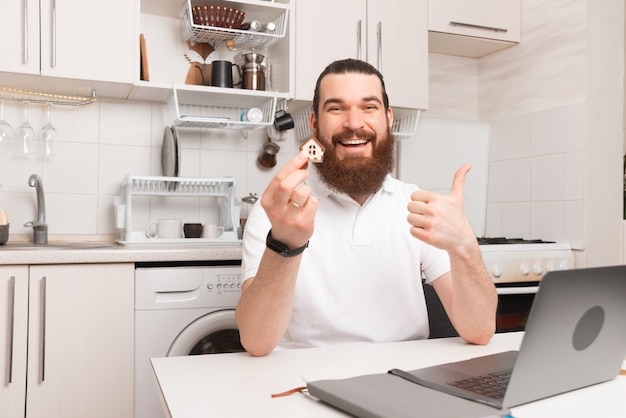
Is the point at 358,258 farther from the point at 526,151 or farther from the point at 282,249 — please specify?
the point at 526,151

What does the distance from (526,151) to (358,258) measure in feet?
6.04

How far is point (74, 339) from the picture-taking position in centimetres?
194

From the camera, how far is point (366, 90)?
149 centimetres

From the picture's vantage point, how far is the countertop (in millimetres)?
1875

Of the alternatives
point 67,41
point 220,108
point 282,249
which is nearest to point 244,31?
point 220,108

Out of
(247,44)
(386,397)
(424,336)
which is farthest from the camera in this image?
(247,44)

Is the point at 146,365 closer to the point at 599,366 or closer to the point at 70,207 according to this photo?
the point at 70,207

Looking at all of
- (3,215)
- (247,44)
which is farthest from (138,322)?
(247,44)

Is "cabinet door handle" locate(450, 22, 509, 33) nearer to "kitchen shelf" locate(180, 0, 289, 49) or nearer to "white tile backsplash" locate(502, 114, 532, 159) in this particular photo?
"white tile backsplash" locate(502, 114, 532, 159)

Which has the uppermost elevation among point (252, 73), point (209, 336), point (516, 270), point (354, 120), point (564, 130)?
point (252, 73)

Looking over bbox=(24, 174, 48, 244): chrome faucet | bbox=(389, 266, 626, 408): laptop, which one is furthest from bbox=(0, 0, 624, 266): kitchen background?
bbox=(389, 266, 626, 408): laptop

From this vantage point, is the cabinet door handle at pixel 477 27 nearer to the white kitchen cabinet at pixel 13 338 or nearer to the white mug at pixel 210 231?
the white mug at pixel 210 231

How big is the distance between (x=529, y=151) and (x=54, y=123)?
7.27 ft

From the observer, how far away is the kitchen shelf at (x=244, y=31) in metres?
2.47
